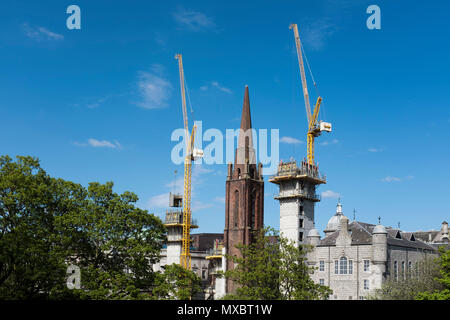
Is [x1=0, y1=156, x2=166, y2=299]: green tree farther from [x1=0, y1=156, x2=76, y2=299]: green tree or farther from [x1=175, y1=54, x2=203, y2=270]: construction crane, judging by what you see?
[x1=175, y1=54, x2=203, y2=270]: construction crane

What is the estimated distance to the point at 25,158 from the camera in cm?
5309

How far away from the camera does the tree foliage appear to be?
45969mm

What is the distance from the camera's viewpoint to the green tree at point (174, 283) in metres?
52.2

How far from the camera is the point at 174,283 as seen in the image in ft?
181

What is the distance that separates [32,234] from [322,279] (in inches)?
1805

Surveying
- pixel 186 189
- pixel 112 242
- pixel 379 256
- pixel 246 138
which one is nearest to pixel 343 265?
pixel 379 256

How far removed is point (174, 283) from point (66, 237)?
492 inches

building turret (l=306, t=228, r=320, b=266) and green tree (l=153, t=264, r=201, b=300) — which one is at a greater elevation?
building turret (l=306, t=228, r=320, b=266)

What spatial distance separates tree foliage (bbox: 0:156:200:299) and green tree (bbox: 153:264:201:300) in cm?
38

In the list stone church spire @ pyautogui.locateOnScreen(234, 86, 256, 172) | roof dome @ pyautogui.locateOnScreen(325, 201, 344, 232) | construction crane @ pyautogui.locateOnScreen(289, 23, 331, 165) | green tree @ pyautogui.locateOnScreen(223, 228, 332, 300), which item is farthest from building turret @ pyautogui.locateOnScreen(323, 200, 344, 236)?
green tree @ pyautogui.locateOnScreen(223, 228, 332, 300)

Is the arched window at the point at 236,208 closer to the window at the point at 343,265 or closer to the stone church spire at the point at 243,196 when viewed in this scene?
the stone church spire at the point at 243,196

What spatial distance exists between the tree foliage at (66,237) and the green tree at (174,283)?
0.38 m

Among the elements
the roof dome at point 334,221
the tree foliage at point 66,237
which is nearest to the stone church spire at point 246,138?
the roof dome at point 334,221
